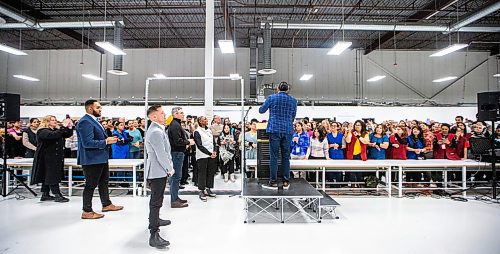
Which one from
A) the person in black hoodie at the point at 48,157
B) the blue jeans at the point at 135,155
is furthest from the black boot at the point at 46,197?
the blue jeans at the point at 135,155

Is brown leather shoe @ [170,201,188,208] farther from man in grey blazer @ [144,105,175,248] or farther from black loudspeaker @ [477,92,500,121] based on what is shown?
black loudspeaker @ [477,92,500,121]

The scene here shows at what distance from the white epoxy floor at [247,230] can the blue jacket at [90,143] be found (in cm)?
82

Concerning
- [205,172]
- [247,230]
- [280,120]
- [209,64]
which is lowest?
[247,230]

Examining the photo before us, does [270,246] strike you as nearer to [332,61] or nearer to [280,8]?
[280,8]

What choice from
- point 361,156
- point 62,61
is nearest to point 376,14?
point 361,156

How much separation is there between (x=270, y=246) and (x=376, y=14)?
9.82 metres

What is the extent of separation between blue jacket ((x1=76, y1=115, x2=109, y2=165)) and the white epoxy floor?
0.82 meters

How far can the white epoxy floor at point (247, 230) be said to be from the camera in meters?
3.17

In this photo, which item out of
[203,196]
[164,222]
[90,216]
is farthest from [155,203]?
[203,196]

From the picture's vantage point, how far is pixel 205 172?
512cm

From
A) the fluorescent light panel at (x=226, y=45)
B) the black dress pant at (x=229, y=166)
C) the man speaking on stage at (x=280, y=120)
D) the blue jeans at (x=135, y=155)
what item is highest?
the fluorescent light panel at (x=226, y=45)

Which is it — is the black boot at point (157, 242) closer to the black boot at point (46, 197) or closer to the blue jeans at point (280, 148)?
the blue jeans at point (280, 148)

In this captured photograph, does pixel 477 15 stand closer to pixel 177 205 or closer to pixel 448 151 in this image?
pixel 448 151

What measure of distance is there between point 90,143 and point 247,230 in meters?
2.33
